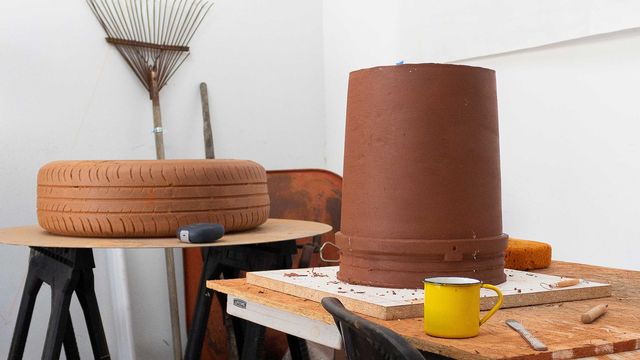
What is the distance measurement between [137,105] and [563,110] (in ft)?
6.07

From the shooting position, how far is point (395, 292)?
5.16 feet

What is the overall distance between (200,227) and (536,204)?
4.45 ft

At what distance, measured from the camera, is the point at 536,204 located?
3.05 m

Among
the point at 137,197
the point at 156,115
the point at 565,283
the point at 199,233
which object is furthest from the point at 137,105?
the point at 565,283

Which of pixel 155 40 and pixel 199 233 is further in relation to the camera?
pixel 155 40

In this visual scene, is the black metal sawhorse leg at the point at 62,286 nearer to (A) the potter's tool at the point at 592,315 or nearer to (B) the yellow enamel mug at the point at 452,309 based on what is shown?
(B) the yellow enamel mug at the point at 452,309

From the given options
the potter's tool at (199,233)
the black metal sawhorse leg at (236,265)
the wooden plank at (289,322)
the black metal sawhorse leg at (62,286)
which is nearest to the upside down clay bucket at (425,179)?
the wooden plank at (289,322)

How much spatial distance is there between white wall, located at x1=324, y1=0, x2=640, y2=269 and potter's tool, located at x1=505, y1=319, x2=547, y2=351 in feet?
4.93

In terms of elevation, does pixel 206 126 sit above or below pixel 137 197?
above

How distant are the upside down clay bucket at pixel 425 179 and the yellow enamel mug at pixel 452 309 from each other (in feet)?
1.01

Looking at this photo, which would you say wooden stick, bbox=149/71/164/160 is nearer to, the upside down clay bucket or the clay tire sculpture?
the clay tire sculpture

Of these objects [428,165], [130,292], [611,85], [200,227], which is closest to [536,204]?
[611,85]

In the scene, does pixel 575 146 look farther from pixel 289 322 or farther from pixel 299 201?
pixel 289 322

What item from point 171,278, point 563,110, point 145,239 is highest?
point 563,110
